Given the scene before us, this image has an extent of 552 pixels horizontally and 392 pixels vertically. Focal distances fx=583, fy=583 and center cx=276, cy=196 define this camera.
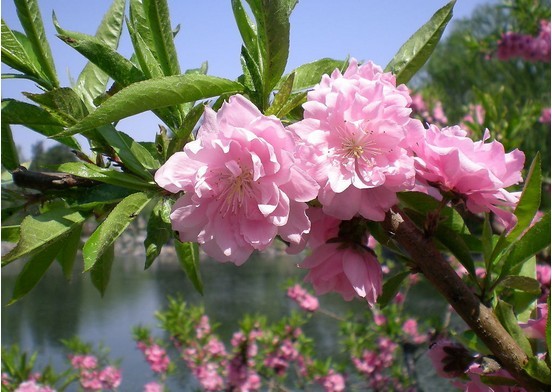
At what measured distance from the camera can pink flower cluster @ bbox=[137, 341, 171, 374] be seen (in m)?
3.87

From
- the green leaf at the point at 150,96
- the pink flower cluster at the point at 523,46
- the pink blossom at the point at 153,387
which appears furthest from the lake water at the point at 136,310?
the green leaf at the point at 150,96

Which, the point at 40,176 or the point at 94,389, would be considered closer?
the point at 40,176

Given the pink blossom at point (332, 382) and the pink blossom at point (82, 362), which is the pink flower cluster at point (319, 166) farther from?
the pink blossom at point (82, 362)

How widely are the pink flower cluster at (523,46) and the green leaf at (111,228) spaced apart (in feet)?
14.1

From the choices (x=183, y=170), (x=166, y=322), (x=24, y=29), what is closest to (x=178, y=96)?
(x=183, y=170)

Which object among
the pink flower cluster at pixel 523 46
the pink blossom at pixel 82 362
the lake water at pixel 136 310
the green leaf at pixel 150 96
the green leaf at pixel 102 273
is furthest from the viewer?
the lake water at pixel 136 310

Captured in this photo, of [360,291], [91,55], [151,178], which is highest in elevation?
[91,55]

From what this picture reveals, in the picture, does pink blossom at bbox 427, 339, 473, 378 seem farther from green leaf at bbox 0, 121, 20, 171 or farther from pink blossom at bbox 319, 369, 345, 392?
pink blossom at bbox 319, 369, 345, 392

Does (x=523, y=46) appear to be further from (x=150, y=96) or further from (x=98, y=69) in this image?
(x=150, y=96)

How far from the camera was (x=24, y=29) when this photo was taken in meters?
0.55

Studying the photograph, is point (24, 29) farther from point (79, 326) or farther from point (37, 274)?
point (79, 326)

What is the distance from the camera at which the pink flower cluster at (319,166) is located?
0.46 metres

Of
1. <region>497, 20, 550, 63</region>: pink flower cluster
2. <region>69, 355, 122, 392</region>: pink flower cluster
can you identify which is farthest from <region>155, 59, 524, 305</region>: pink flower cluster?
<region>497, 20, 550, 63</region>: pink flower cluster

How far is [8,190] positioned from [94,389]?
367cm
